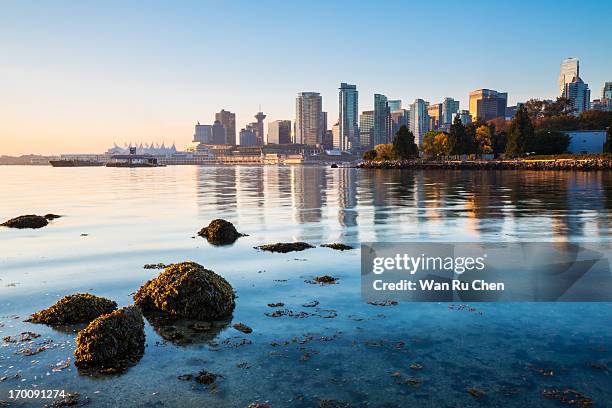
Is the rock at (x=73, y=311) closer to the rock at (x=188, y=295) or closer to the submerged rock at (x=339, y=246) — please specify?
the rock at (x=188, y=295)

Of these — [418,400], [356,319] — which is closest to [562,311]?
[356,319]

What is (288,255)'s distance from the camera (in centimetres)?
1884

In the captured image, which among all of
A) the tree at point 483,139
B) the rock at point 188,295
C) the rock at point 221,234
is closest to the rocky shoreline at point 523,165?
the tree at point 483,139

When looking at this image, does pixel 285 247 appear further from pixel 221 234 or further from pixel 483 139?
pixel 483 139

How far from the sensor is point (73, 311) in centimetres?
1123

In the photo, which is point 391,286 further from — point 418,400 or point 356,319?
point 418,400

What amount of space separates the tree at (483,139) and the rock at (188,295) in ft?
550

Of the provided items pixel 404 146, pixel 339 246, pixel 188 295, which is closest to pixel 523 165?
pixel 404 146

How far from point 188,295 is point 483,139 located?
559 ft

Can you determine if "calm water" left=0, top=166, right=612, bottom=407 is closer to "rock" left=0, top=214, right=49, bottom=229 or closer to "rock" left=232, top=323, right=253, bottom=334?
"rock" left=232, top=323, right=253, bottom=334

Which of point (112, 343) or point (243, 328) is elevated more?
point (112, 343)

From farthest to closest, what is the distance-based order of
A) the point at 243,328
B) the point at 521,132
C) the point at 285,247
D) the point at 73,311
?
the point at 521,132
the point at 285,247
the point at 73,311
the point at 243,328

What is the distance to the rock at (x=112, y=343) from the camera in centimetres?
877

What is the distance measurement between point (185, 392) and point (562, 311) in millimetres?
8771
